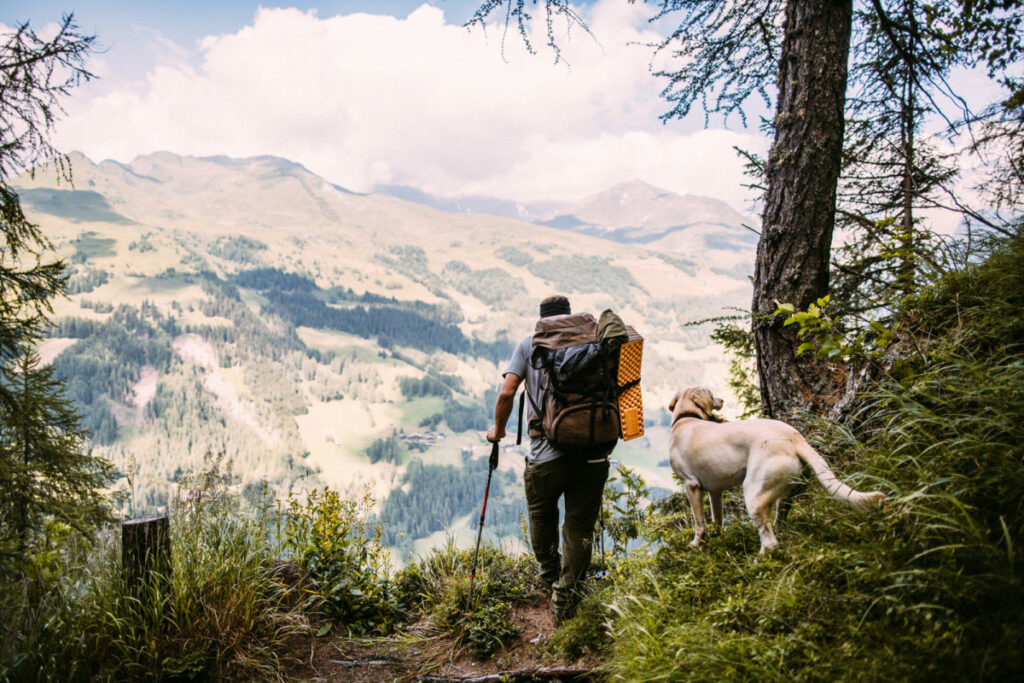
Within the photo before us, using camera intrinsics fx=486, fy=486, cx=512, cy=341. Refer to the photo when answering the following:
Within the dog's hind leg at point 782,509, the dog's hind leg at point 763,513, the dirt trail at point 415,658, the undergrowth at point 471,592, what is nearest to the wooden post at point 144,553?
the dirt trail at point 415,658

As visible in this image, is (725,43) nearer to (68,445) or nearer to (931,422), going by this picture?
(931,422)

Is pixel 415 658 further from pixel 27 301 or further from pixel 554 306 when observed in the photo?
pixel 27 301

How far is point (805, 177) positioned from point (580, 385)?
7.75 ft

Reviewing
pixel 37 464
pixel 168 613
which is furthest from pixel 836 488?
pixel 37 464

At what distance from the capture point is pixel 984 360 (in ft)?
7.63

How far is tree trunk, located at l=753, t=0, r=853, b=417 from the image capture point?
3666 mm

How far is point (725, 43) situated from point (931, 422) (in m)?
4.44

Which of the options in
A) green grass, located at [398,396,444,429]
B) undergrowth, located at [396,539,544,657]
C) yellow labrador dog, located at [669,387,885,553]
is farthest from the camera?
green grass, located at [398,396,444,429]

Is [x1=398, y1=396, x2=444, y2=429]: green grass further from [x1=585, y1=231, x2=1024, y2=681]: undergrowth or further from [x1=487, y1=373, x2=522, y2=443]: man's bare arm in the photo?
[x1=585, y1=231, x2=1024, y2=681]: undergrowth

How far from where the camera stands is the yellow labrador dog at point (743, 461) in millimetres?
2326

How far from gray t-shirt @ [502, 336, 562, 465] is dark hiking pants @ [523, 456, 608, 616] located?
0.07 metres

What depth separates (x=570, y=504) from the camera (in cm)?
358

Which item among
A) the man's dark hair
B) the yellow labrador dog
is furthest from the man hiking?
the yellow labrador dog

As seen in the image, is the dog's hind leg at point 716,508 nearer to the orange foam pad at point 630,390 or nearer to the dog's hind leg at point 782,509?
the dog's hind leg at point 782,509
